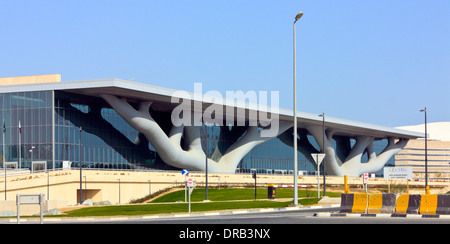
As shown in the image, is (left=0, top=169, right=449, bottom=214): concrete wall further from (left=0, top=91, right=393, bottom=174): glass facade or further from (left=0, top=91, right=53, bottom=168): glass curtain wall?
(left=0, top=91, right=393, bottom=174): glass facade

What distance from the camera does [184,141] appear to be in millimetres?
85312

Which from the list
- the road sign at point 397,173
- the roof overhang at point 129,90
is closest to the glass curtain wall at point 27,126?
the roof overhang at point 129,90

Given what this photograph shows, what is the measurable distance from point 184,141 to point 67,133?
51.3 ft

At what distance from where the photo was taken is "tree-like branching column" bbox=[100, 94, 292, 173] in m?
75.2

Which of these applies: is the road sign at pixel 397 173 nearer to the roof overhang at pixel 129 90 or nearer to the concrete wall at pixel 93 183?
the concrete wall at pixel 93 183

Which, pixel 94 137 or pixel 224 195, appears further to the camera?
pixel 94 137

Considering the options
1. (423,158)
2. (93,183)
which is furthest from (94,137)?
(423,158)

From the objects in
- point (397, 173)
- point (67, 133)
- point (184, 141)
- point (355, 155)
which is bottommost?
point (355, 155)

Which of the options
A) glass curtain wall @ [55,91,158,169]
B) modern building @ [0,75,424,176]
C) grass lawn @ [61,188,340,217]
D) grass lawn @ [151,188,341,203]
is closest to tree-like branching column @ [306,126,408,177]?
modern building @ [0,75,424,176]

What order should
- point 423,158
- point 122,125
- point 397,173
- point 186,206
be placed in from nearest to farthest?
point 186,206 → point 397,173 → point 122,125 → point 423,158

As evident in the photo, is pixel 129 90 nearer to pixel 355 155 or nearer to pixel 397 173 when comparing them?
pixel 397 173

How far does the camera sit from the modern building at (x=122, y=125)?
244 ft
